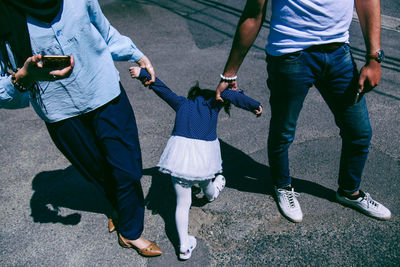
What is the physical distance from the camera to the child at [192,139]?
2047 millimetres

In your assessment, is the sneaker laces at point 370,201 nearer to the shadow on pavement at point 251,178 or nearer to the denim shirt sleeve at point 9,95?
the shadow on pavement at point 251,178

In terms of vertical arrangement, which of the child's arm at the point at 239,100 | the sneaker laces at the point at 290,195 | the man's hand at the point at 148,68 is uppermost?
the man's hand at the point at 148,68

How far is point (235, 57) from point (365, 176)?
1.67m

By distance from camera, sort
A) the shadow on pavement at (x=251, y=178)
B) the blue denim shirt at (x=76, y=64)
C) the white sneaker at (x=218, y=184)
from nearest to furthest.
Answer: the blue denim shirt at (x=76, y=64) < the white sneaker at (x=218, y=184) < the shadow on pavement at (x=251, y=178)

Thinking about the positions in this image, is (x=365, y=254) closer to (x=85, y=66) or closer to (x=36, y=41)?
(x=85, y=66)

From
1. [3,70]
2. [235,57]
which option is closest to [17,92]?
[3,70]

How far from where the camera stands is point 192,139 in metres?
2.06

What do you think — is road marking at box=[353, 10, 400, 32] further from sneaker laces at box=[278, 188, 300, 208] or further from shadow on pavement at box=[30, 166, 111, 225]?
shadow on pavement at box=[30, 166, 111, 225]

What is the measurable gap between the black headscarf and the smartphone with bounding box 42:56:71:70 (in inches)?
5.9

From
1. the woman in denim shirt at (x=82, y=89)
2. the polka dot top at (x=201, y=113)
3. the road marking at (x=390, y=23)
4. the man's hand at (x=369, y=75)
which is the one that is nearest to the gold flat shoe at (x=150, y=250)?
the woman in denim shirt at (x=82, y=89)

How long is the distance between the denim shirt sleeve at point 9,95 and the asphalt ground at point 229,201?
1.22m

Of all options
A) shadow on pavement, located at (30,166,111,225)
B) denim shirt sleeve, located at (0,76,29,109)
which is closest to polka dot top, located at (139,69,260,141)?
denim shirt sleeve, located at (0,76,29,109)

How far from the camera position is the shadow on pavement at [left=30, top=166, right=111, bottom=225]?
267 cm

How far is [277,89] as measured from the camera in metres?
2.09
